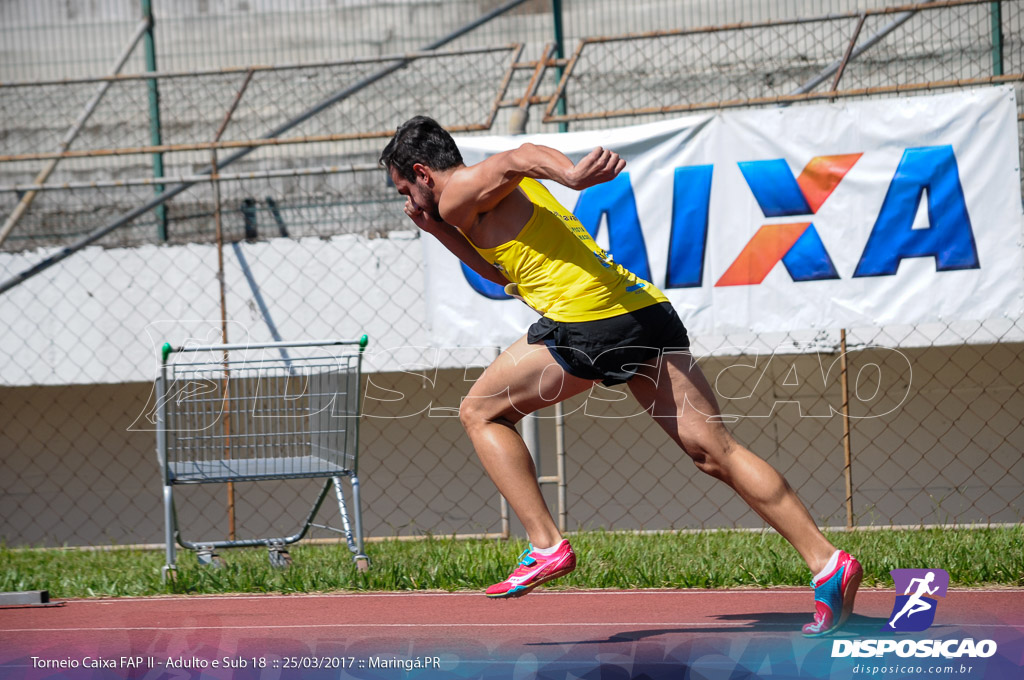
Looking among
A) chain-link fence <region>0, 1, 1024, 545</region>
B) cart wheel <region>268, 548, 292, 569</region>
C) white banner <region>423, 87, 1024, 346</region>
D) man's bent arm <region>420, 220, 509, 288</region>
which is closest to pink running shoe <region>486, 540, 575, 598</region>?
man's bent arm <region>420, 220, 509, 288</region>

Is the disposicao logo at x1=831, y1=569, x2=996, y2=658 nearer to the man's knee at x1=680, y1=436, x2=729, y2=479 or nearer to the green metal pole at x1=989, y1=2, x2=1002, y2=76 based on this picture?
the man's knee at x1=680, y1=436, x2=729, y2=479

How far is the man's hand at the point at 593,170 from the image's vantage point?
297 centimetres

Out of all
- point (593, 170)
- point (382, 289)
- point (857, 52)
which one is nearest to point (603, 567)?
point (593, 170)

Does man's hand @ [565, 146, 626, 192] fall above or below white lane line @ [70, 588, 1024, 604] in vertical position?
above

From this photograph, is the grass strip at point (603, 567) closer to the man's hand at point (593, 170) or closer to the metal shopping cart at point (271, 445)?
the metal shopping cart at point (271, 445)

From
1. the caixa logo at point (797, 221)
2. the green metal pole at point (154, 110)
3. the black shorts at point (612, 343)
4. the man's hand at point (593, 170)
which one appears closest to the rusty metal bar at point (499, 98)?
the caixa logo at point (797, 221)

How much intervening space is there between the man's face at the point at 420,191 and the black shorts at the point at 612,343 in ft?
2.05

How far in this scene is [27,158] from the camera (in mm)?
6086

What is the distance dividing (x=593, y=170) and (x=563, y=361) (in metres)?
0.74

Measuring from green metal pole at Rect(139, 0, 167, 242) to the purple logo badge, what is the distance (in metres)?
5.35

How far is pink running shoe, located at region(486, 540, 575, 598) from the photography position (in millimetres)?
3465

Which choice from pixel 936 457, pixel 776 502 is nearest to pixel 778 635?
pixel 776 502

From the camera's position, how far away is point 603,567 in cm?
→ 474

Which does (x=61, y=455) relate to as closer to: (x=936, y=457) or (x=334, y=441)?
(x=334, y=441)
